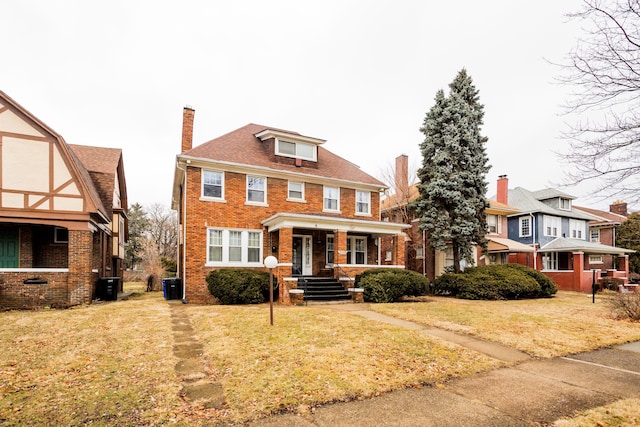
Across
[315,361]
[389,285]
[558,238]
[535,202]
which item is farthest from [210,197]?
[558,238]

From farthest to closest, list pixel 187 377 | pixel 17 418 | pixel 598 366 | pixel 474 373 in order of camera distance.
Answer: pixel 598 366 → pixel 474 373 → pixel 187 377 → pixel 17 418

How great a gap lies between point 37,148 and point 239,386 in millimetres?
13895

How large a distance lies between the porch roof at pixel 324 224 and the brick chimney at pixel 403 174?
8842 millimetres

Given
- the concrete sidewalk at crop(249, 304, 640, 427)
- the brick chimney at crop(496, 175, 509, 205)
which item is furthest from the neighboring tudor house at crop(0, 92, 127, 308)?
the brick chimney at crop(496, 175, 509, 205)

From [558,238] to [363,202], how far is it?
20.0 metres

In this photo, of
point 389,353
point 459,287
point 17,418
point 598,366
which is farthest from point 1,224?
point 459,287

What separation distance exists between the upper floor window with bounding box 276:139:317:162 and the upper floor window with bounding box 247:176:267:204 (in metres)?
2.06

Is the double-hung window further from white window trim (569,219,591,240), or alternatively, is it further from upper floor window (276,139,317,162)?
white window trim (569,219,591,240)

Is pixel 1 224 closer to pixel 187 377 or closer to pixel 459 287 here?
pixel 187 377

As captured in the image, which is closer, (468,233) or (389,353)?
(389,353)

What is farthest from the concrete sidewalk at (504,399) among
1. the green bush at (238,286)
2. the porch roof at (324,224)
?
the porch roof at (324,224)

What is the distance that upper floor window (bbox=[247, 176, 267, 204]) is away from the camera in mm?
17250

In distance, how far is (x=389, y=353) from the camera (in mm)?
6766

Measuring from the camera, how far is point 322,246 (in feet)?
62.4
